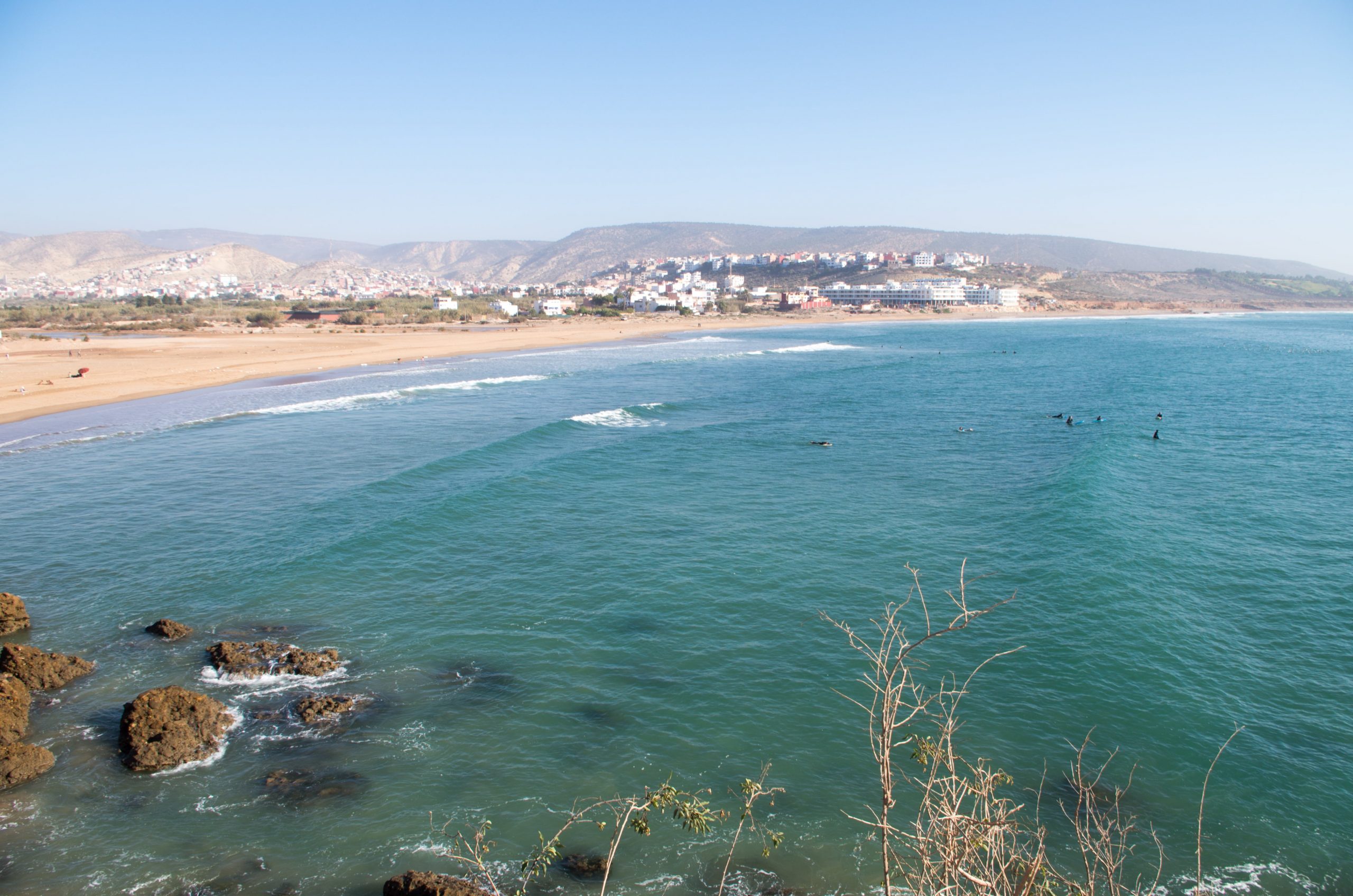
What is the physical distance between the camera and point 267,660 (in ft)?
A: 49.8

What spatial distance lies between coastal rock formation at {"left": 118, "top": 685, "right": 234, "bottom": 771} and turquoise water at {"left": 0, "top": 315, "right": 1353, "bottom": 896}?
1.35 feet

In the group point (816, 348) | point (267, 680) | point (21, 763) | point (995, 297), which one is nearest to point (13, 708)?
point (21, 763)

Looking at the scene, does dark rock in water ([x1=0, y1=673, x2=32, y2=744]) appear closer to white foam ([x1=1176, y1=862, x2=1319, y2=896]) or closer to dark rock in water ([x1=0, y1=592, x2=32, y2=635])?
dark rock in water ([x1=0, y1=592, x2=32, y2=635])

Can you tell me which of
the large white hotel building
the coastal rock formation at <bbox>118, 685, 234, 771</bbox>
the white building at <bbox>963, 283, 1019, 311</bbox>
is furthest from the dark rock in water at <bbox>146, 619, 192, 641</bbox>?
the white building at <bbox>963, 283, 1019, 311</bbox>

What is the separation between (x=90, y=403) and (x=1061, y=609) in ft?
170

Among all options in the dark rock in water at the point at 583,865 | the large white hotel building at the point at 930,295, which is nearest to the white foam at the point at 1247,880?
the dark rock in water at the point at 583,865

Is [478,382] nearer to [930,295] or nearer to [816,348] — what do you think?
[816,348]

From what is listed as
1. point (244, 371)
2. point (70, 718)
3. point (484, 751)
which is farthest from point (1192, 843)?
point (244, 371)

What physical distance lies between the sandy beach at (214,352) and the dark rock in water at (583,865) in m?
44.5

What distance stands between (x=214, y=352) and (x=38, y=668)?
203 feet

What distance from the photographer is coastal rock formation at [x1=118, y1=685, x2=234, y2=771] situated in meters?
12.1

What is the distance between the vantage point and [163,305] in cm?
13575

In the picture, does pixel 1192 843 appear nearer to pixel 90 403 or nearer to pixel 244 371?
pixel 90 403

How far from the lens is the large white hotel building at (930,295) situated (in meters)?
187
